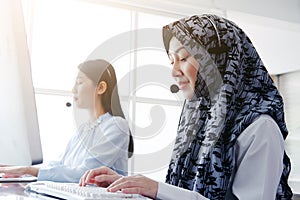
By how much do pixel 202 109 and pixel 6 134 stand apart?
65 cm

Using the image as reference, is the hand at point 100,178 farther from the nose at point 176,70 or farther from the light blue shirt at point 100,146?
the light blue shirt at point 100,146

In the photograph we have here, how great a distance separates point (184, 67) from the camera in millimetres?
1318

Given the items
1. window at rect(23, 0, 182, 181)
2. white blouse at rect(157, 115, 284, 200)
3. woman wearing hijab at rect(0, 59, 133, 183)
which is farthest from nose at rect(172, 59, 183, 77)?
window at rect(23, 0, 182, 181)

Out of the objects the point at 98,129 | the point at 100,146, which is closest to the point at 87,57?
the point at 98,129

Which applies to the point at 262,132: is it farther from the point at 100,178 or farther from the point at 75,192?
the point at 75,192

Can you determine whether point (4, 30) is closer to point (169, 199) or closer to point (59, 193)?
point (59, 193)

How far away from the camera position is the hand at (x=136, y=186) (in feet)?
2.67

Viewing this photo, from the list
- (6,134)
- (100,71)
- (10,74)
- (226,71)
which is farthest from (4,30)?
(100,71)

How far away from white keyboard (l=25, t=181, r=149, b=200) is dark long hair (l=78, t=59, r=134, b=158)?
1.05 m

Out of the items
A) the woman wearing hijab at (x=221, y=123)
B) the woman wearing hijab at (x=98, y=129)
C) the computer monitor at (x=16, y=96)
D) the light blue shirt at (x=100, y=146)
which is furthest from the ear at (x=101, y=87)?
the computer monitor at (x=16, y=96)

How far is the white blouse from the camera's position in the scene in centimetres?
104

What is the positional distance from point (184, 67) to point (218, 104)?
19cm

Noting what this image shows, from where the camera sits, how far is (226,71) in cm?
123

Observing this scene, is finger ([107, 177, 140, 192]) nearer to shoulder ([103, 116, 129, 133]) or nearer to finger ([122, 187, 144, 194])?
finger ([122, 187, 144, 194])
